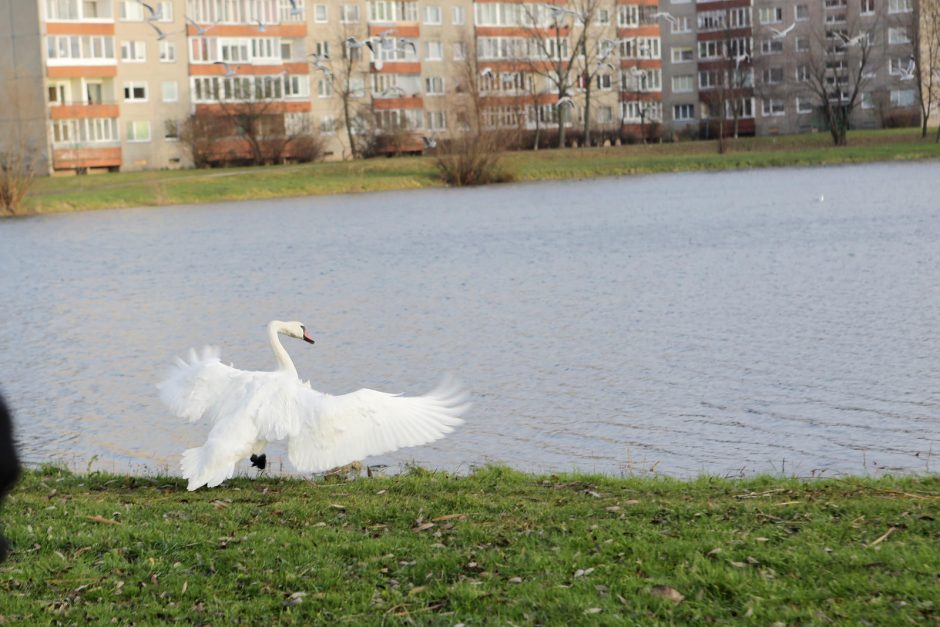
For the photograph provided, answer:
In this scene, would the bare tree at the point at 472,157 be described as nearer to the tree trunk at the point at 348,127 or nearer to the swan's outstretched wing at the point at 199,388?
the tree trunk at the point at 348,127

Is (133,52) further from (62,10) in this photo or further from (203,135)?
(203,135)

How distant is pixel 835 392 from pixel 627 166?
57013 millimetres

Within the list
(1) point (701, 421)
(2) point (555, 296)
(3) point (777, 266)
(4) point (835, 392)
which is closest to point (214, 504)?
(1) point (701, 421)

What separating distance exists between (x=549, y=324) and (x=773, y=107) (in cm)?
9468

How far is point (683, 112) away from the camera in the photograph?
118062mm

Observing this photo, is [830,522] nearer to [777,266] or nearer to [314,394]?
[314,394]

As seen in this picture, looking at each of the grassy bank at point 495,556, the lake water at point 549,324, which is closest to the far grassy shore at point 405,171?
the lake water at point 549,324

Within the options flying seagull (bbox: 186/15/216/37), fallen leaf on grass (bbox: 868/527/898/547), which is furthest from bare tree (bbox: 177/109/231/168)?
fallen leaf on grass (bbox: 868/527/898/547)

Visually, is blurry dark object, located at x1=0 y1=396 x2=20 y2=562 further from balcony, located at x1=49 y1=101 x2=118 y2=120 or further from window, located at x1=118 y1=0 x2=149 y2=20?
window, located at x1=118 y1=0 x2=149 y2=20

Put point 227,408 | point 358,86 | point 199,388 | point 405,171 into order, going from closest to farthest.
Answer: point 227,408, point 199,388, point 405,171, point 358,86

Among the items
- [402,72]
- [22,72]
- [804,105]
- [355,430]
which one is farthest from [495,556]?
[804,105]

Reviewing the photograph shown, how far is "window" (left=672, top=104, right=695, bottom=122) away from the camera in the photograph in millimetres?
117375

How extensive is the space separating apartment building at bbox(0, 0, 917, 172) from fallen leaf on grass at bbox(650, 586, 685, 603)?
68743 millimetres

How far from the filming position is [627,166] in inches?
2815
